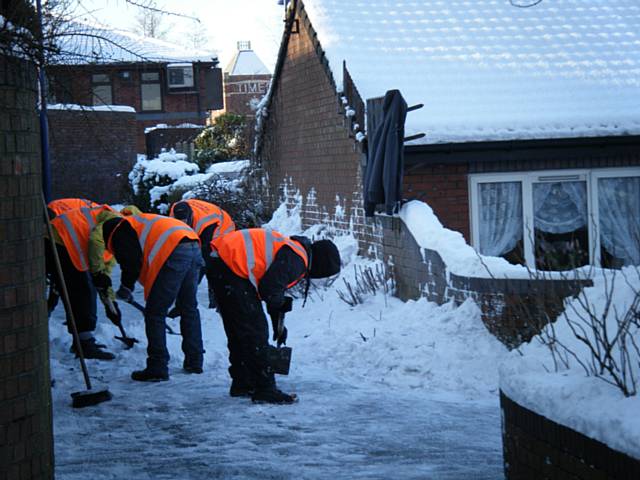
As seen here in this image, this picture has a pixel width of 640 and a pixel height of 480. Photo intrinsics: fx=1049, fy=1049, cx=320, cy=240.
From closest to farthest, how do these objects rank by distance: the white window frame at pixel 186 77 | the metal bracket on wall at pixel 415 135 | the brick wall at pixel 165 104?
the metal bracket on wall at pixel 415 135
the brick wall at pixel 165 104
the white window frame at pixel 186 77

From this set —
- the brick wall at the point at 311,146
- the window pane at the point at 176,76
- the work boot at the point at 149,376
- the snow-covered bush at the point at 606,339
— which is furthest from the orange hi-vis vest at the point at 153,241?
the window pane at the point at 176,76

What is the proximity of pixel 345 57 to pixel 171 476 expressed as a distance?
10.3 meters

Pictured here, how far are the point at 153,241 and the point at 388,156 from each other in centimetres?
433

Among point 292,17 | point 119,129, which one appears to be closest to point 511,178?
point 292,17

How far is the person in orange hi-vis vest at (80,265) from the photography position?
10531 mm

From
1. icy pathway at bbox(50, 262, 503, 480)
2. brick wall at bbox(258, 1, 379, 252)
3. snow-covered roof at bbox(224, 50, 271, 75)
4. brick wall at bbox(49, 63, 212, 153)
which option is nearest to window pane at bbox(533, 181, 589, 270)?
brick wall at bbox(258, 1, 379, 252)

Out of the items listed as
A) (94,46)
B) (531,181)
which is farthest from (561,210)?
(94,46)

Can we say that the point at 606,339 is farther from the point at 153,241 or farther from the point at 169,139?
the point at 169,139

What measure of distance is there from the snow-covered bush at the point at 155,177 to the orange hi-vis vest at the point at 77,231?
14.6 meters

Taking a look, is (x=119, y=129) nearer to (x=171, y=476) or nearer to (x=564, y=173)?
(x=564, y=173)

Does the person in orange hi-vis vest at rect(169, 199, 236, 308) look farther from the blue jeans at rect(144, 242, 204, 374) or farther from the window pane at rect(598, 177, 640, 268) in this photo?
the window pane at rect(598, 177, 640, 268)

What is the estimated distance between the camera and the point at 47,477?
6.10 m

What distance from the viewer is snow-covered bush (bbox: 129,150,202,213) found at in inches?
998

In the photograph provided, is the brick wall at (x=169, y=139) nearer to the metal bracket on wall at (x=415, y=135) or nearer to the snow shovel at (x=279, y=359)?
the metal bracket on wall at (x=415, y=135)
